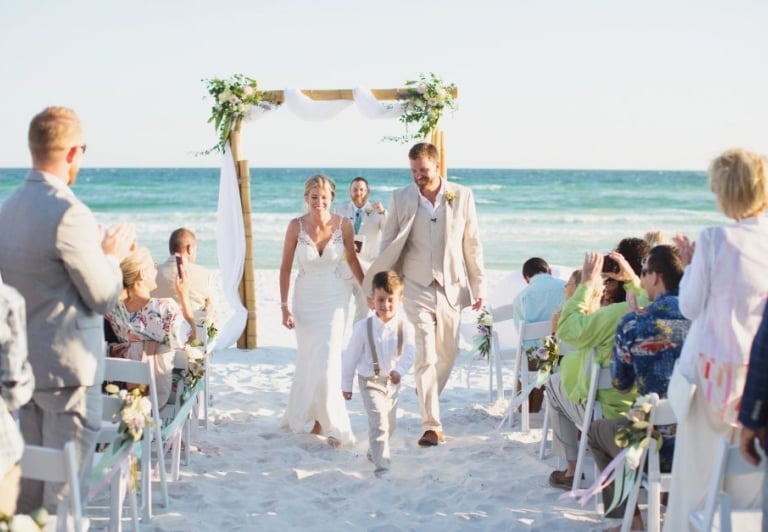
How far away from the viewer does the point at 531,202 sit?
35594mm

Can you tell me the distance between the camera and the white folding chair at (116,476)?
4020 mm

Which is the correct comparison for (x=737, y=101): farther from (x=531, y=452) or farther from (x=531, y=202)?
(x=531, y=452)

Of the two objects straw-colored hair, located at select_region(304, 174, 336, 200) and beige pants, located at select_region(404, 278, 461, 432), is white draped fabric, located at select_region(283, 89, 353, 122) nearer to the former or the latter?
straw-colored hair, located at select_region(304, 174, 336, 200)

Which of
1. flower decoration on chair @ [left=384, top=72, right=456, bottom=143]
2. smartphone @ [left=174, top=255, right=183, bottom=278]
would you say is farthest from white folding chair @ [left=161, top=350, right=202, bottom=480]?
flower decoration on chair @ [left=384, top=72, right=456, bottom=143]

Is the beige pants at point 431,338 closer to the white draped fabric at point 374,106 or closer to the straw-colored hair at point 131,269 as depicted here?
the straw-colored hair at point 131,269

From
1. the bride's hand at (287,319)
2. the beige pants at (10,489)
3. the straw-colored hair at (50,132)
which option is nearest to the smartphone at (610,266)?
the bride's hand at (287,319)

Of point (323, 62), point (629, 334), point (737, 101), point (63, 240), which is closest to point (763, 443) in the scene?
point (629, 334)

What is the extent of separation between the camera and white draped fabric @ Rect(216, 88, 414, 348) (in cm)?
932

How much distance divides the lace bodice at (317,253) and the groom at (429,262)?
0.31m

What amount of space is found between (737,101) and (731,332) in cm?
4056

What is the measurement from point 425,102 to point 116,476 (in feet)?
19.5

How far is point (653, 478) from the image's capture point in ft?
13.4

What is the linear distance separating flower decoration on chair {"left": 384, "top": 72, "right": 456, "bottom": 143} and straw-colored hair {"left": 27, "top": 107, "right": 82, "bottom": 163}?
5.80 meters

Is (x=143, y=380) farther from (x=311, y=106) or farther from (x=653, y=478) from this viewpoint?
(x=311, y=106)
